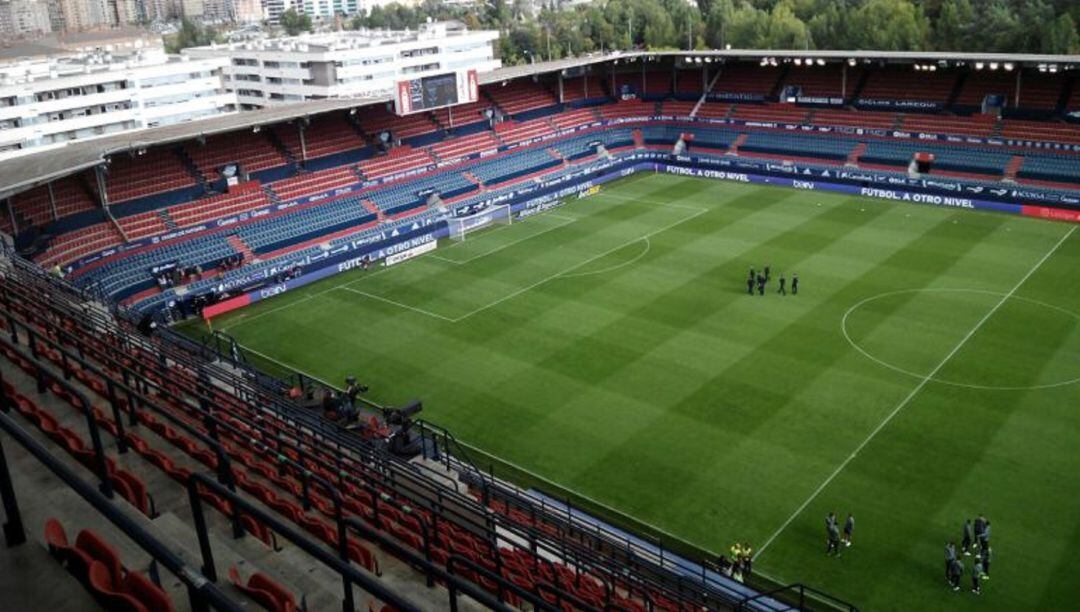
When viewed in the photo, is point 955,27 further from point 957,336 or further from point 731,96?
point 957,336

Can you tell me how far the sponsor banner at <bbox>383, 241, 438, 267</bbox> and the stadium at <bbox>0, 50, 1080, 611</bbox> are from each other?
23 centimetres

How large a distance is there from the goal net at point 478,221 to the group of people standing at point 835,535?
3129 centimetres

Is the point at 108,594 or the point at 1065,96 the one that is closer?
the point at 108,594

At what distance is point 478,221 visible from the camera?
169 feet

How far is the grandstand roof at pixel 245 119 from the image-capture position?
3453 cm

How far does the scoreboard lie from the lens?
5081cm

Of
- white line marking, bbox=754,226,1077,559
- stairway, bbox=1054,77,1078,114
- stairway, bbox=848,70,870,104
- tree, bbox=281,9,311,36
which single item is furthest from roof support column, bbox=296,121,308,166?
tree, bbox=281,9,311,36

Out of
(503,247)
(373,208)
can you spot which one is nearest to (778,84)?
(503,247)

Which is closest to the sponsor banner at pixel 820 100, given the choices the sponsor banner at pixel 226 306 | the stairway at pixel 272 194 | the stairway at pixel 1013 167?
the stairway at pixel 1013 167

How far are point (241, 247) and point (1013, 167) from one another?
44180 millimetres

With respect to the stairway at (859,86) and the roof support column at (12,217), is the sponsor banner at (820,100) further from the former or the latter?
the roof support column at (12,217)

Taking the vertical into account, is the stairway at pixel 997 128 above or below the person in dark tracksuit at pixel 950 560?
above

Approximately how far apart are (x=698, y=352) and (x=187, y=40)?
538 ft

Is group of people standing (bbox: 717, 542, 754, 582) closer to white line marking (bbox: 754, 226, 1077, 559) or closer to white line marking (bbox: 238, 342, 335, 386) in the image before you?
white line marking (bbox: 754, 226, 1077, 559)
